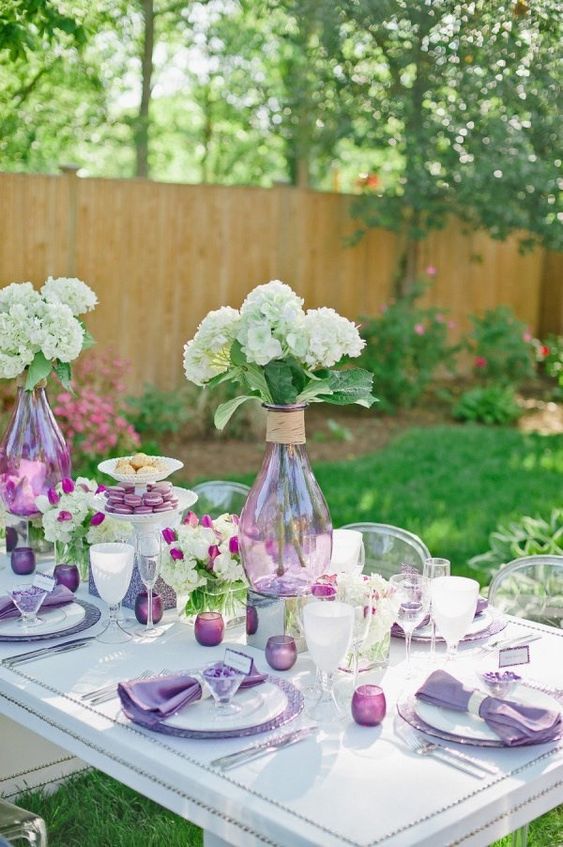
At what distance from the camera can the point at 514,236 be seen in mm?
11305

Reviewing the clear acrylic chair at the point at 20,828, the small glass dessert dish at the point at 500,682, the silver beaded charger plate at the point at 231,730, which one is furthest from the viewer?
the clear acrylic chair at the point at 20,828

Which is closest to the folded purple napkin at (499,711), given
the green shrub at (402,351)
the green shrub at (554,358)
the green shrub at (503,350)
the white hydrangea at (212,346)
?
the white hydrangea at (212,346)

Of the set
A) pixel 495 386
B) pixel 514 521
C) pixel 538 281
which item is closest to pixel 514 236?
pixel 538 281

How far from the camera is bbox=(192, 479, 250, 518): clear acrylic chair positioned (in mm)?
4012

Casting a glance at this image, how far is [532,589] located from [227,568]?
1.03 meters

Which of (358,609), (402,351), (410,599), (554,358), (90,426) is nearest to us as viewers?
(358,609)

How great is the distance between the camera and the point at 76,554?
3168mm

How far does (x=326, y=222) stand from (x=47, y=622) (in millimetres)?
7350

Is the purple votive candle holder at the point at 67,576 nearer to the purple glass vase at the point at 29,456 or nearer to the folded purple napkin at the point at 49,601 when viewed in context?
the folded purple napkin at the point at 49,601

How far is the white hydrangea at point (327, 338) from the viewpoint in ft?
8.22

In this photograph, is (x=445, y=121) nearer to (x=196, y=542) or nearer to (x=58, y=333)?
(x=58, y=333)

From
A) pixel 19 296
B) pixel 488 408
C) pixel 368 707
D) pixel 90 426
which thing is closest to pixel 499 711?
pixel 368 707

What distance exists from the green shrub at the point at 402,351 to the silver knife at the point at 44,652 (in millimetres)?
6707

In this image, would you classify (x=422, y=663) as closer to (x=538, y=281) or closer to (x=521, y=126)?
(x=521, y=126)
